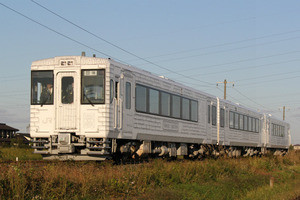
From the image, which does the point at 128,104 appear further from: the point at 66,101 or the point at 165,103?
the point at 165,103

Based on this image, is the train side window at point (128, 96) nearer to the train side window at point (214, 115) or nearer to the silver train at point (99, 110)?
the silver train at point (99, 110)

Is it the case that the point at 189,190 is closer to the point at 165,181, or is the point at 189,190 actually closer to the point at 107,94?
the point at 165,181

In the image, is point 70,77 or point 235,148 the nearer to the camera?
point 70,77

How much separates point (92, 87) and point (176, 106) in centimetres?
605

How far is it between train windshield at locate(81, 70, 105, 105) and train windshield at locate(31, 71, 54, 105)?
48.9 inches

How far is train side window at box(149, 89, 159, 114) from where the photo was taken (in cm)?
1773

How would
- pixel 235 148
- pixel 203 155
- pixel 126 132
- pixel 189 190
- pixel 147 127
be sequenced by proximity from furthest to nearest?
pixel 235 148
pixel 203 155
pixel 147 127
pixel 126 132
pixel 189 190

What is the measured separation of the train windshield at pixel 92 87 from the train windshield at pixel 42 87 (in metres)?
1.24

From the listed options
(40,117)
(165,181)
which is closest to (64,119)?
(40,117)

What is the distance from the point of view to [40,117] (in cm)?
1542

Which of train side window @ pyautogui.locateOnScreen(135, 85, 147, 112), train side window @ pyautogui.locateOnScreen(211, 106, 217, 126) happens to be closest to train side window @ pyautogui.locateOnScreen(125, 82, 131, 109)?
train side window @ pyautogui.locateOnScreen(135, 85, 147, 112)

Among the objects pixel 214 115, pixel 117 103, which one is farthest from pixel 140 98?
pixel 214 115

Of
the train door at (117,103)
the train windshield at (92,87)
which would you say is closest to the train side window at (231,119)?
the train door at (117,103)

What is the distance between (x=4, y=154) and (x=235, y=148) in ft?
47.5
